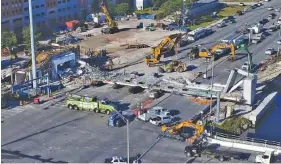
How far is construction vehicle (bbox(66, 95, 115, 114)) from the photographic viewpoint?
40688 millimetres

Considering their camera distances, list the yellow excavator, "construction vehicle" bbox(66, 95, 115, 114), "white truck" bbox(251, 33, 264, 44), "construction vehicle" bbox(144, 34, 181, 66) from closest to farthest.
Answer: "construction vehicle" bbox(66, 95, 115, 114)
"construction vehicle" bbox(144, 34, 181, 66)
the yellow excavator
"white truck" bbox(251, 33, 264, 44)

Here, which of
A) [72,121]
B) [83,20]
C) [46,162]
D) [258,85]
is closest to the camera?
[46,162]

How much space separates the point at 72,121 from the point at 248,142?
523 inches

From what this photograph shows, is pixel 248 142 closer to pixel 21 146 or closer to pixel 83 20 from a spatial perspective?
pixel 21 146

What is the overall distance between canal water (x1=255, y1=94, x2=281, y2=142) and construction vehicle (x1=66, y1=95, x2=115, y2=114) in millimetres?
11439

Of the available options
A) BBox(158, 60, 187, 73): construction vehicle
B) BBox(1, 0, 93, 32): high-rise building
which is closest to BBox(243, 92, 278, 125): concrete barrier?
BBox(158, 60, 187, 73): construction vehicle

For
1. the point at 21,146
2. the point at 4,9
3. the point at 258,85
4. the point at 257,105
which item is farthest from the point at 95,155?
the point at 4,9

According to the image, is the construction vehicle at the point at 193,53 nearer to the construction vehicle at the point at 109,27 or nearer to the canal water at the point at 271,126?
the canal water at the point at 271,126

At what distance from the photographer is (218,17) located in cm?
8181

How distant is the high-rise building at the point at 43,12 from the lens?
68694 millimetres

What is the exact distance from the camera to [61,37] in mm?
67438

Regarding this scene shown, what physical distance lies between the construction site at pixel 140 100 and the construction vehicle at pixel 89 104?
85mm

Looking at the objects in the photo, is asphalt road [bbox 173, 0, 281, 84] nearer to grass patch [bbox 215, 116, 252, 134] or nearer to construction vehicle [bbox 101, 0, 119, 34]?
grass patch [bbox 215, 116, 252, 134]

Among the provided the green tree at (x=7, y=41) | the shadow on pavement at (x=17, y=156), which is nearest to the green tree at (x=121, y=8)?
the green tree at (x=7, y=41)
